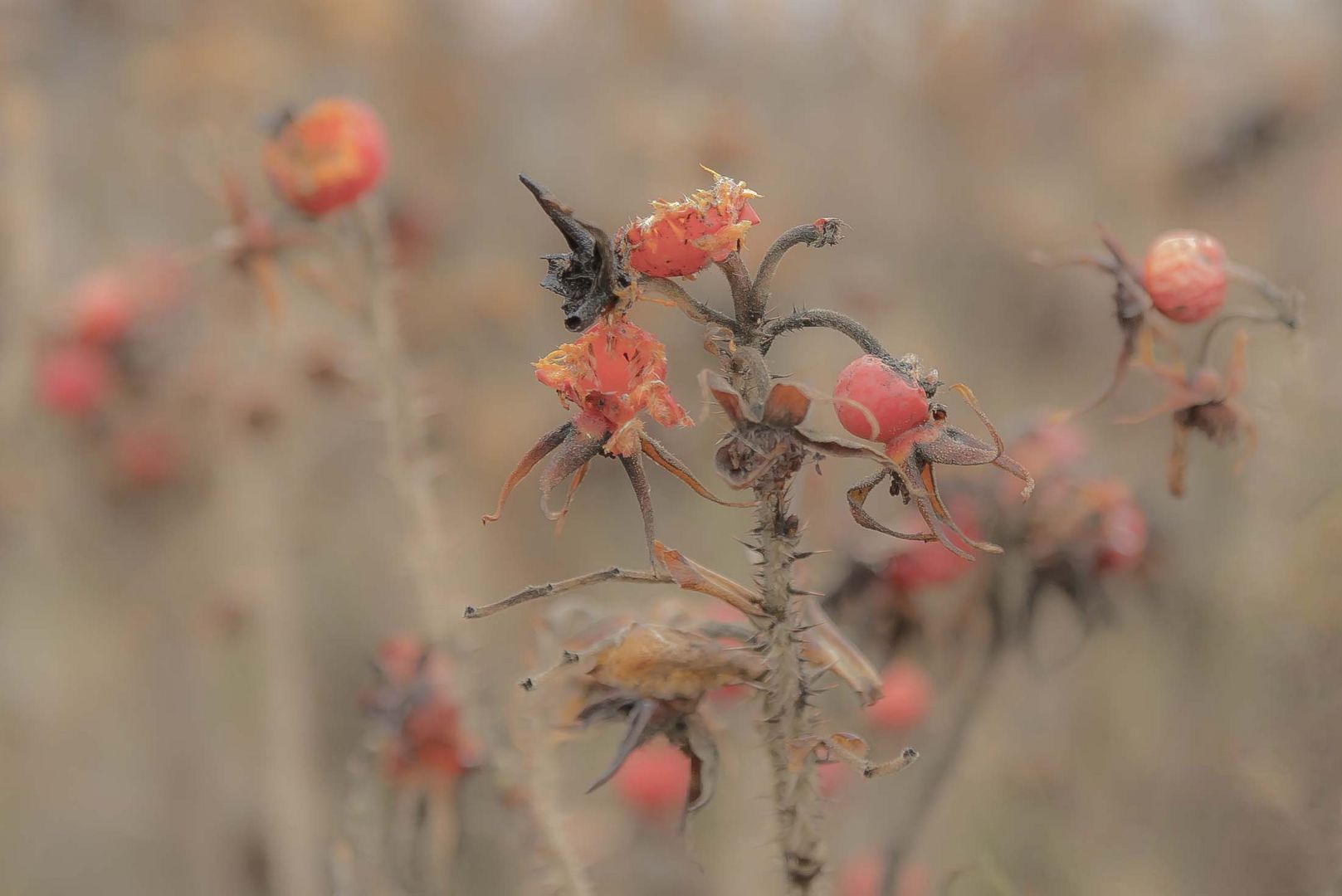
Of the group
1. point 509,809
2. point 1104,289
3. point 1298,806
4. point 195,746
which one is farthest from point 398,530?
point 1298,806

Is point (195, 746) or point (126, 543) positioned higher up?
point (126, 543)

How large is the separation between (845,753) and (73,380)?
335 cm

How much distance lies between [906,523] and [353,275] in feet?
3.88

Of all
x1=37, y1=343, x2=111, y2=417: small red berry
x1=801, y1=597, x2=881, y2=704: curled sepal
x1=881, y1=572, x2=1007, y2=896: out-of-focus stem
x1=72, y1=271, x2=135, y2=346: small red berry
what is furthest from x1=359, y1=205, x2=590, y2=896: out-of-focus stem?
x1=37, y1=343, x2=111, y2=417: small red berry

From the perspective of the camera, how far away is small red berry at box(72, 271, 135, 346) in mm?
3660

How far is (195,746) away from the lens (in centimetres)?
473

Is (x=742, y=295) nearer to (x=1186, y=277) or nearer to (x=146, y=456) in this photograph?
(x=1186, y=277)

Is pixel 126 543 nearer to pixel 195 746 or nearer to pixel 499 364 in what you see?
pixel 195 746

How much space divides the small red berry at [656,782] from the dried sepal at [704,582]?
79.4 inches

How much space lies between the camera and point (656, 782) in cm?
317

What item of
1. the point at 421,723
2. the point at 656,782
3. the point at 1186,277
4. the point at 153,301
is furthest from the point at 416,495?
the point at 153,301

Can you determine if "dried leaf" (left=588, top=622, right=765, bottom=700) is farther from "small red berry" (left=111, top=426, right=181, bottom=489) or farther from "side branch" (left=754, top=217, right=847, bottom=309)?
"small red berry" (left=111, top=426, right=181, bottom=489)

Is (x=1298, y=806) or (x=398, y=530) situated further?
(x=398, y=530)

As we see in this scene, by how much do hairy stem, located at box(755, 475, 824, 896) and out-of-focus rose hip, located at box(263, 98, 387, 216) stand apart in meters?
1.31
